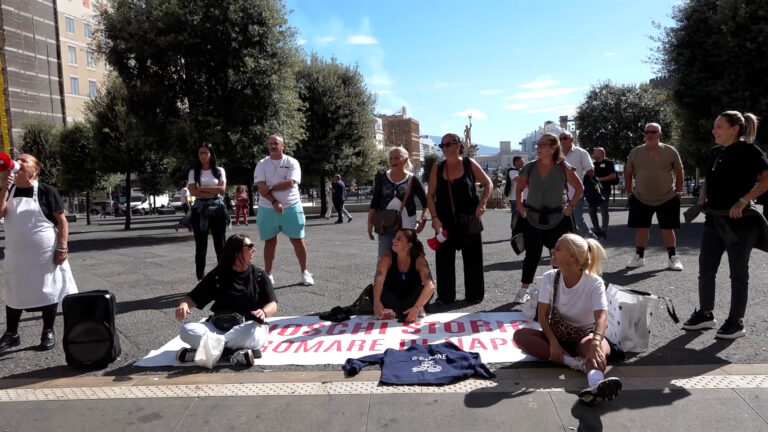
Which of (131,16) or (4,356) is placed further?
(131,16)

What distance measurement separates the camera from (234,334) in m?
4.44

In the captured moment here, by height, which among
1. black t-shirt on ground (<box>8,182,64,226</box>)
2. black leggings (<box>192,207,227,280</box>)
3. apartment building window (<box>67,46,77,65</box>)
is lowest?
black leggings (<box>192,207,227,280</box>)

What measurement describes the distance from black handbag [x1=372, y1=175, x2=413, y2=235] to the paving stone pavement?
3.25 feet

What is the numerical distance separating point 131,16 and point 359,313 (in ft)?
44.8

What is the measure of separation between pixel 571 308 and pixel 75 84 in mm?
64391

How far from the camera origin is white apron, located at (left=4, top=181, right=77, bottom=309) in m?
4.77

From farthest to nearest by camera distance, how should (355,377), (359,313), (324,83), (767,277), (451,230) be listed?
(324,83)
(767,277)
(451,230)
(359,313)
(355,377)

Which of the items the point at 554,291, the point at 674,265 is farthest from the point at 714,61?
the point at 554,291

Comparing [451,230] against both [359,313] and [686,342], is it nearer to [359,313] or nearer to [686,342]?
[359,313]

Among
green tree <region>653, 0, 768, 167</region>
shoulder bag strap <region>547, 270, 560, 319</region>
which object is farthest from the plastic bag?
green tree <region>653, 0, 768, 167</region>

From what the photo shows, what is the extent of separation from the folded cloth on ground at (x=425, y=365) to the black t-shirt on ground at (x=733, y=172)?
7.84 ft

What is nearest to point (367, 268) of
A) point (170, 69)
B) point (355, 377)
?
point (355, 377)

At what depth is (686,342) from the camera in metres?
4.56

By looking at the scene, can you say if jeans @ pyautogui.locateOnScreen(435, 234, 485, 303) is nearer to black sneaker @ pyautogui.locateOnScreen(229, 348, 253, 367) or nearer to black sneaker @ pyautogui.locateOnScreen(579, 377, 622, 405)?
black sneaker @ pyautogui.locateOnScreen(229, 348, 253, 367)
